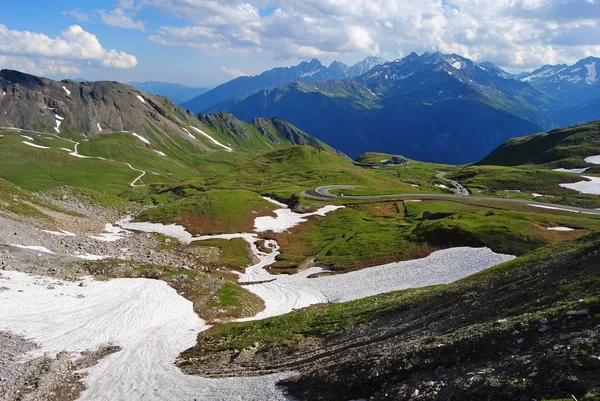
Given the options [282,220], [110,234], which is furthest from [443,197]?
[110,234]

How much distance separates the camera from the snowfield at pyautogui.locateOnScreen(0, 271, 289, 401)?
31.8 meters

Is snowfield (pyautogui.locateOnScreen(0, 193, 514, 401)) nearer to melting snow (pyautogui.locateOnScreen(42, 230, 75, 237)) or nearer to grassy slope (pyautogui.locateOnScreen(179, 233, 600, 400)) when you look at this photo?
grassy slope (pyautogui.locateOnScreen(179, 233, 600, 400))

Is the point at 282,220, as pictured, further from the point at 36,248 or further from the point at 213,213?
the point at 36,248

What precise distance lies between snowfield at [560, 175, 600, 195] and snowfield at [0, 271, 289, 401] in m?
185

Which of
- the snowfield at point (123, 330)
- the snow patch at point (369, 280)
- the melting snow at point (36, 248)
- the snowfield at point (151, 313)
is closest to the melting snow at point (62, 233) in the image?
the melting snow at point (36, 248)

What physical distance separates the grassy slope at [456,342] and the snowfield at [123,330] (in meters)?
2.46

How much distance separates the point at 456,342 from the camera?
23500 millimetres

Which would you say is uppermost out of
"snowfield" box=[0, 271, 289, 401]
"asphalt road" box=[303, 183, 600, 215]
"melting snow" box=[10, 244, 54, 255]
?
"asphalt road" box=[303, 183, 600, 215]

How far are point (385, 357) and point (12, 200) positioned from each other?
9062cm

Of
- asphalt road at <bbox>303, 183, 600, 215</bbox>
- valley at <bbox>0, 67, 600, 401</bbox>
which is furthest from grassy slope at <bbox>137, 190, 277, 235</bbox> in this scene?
asphalt road at <bbox>303, 183, 600, 215</bbox>

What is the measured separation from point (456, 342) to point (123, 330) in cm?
3643

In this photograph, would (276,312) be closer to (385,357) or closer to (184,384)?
(184,384)

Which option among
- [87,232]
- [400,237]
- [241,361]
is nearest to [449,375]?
[241,361]

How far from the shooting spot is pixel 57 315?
156 ft
